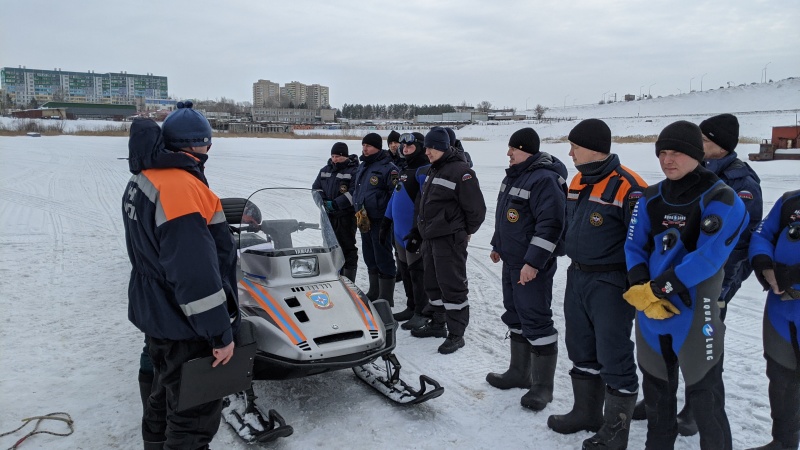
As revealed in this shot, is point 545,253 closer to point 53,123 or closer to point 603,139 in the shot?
point 603,139

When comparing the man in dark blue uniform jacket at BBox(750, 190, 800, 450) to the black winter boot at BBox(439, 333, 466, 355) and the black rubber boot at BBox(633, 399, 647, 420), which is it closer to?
the black rubber boot at BBox(633, 399, 647, 420)

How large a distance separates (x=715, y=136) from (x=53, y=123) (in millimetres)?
66989

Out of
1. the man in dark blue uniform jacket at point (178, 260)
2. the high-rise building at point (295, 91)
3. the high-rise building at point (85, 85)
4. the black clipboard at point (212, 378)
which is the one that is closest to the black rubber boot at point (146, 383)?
the man in dark blue uniform jacket at point (178, 260)

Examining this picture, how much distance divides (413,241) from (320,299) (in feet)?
5.99

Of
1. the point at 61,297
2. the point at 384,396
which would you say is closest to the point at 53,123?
the point at 61,297

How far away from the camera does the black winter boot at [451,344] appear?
4.77m

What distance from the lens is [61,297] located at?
6.15 meters

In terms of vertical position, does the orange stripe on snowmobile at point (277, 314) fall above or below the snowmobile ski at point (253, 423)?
above

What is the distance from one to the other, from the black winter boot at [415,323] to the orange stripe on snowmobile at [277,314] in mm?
1977

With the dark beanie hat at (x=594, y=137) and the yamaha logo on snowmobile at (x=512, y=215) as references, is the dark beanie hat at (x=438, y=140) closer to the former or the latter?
the yamaha logo on snowmobile at (x=512, y=215)

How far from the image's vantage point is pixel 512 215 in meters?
3.93

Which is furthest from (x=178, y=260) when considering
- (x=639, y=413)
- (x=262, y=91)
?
(x=262, y=91)

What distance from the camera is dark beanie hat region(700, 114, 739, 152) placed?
11.2 ft

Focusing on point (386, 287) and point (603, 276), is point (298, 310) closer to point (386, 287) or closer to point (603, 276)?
point (603, 276)
